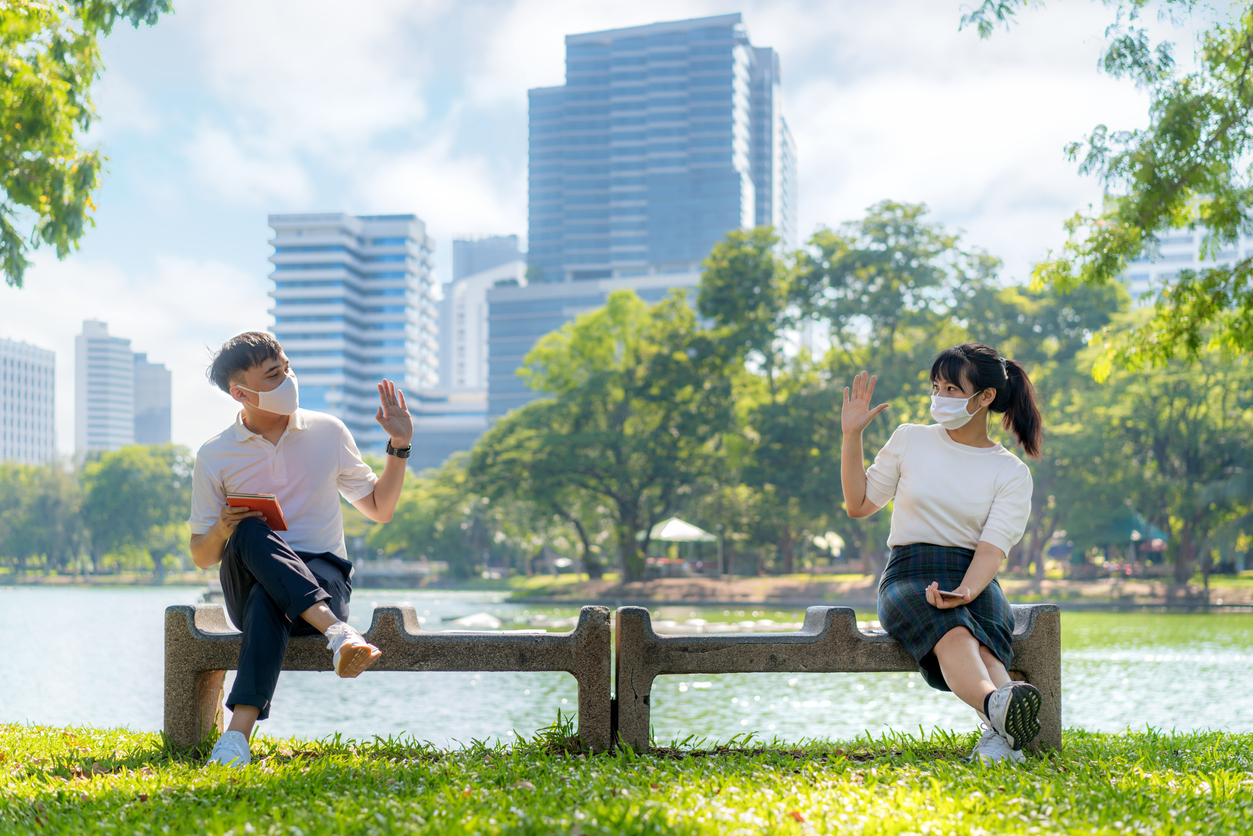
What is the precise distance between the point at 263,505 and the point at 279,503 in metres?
0.24

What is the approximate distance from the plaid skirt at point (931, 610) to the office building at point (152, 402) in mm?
188289

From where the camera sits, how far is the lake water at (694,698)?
9641 millimetres

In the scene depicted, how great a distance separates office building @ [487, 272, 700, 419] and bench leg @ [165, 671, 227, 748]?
10782 centimetres

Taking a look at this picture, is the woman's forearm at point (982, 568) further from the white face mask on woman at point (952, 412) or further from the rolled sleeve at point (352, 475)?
the rolled sleeve at point (352, 475)

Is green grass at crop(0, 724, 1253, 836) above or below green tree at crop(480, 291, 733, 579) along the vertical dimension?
below

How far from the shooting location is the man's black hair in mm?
3340

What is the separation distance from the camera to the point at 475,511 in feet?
171

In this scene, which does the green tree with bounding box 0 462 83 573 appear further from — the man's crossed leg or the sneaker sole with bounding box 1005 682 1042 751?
the sneaker sole with bounding box 1005 682 1042 751

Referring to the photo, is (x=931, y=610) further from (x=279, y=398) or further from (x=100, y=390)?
(x=100, y=390)

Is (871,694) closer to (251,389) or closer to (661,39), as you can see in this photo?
(251,389)

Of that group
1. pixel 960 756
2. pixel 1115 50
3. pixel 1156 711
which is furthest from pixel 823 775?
pixel 1156 711

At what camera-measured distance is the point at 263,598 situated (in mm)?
3080

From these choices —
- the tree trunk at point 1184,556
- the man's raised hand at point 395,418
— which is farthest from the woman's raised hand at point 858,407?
→ the tree trunk at point 1184,556

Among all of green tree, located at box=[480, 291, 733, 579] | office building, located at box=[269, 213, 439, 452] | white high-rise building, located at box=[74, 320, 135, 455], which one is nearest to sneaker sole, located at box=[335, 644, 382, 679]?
green tree, located at box=[480, 291, 733, 579]
